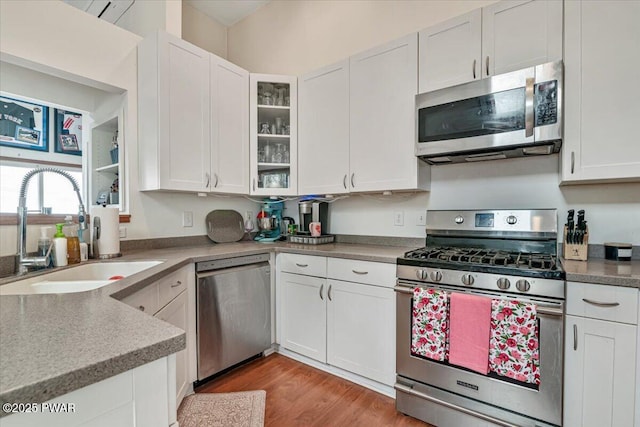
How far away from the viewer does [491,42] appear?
6.02ft

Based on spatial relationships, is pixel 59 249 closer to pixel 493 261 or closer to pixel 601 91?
pixel 493 261

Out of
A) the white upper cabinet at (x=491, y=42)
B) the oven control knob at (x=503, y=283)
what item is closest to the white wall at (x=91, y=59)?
the white upper cabinet at (x=491, y=42)

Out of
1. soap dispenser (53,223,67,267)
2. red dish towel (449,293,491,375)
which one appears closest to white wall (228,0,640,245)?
red dish towel (449,293,491,375)

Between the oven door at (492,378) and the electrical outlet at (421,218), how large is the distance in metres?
0.70

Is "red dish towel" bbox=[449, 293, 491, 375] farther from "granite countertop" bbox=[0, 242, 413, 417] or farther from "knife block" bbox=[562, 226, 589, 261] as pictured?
"granite countertop" bbox=[0, 242, 413, 417]

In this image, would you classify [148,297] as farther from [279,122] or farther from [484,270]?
[279,122]

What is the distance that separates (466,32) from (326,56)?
1340 mm

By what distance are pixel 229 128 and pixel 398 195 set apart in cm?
150

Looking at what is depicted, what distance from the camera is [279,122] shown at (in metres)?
2.87

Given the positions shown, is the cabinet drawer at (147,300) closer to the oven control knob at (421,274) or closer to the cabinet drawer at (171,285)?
the cabinet drawer at (171,285)

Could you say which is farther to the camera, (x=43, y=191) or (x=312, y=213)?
(x=312, y=213)

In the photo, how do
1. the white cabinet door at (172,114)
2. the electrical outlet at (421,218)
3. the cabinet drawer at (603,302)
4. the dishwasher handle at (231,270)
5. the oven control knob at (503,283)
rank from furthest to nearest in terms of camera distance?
the electrical outlet at (421,218), the white cabinet door at (172,114), the dishwasher handle at (231,270), the oven control knob at (503,283), the cabinet drawer at (603,302)

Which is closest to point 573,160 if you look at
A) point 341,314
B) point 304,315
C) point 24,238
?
point 341,314

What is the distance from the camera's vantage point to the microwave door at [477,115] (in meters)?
1.68
